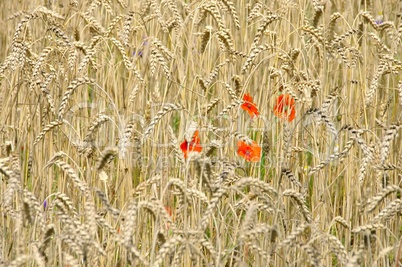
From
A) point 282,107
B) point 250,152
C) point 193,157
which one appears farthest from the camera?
point 282,107

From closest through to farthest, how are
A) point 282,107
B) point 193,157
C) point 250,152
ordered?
point 193,157
point 250,152
point 282,107

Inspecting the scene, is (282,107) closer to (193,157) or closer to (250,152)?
(250,152)

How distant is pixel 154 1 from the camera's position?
2.53 m

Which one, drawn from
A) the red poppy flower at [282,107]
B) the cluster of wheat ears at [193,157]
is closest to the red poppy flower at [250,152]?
the cluster of wheat ears at [193,157]

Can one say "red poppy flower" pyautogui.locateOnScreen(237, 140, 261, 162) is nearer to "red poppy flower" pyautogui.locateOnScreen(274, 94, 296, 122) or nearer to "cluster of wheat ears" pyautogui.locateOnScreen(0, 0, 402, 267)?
"cluster of wheat ears" pyautogui.locateOnScreen(0, 0, 402, 267)

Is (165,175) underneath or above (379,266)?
above

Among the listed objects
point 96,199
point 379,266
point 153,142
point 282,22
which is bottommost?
point 379,266

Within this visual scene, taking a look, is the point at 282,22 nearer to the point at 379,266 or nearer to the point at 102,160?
the point at 379,266

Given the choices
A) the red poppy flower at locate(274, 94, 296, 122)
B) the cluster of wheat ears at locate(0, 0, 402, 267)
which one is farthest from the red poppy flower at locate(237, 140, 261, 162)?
the red poppy flower at locate(274, 94, 296, 122)

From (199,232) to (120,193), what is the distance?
2.36 ft

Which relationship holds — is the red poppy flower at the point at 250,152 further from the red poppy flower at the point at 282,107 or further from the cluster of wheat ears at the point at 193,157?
the red poppy flower at the point at 282,107

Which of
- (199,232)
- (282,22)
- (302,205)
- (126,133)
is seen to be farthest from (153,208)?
(282,22)

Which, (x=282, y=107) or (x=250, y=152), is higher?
(x=282, y=107)

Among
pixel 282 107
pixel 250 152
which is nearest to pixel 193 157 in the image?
pixel 250 152
